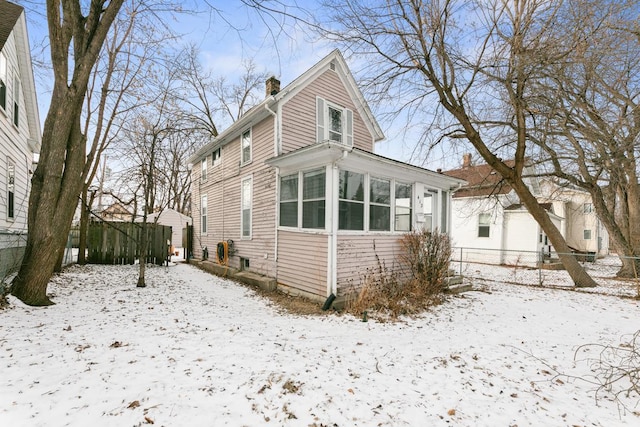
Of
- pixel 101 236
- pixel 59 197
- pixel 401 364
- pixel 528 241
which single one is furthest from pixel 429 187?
pixel 101 236

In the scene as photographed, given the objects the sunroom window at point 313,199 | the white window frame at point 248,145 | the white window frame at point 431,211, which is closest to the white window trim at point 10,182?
the white window frame at point 248,145

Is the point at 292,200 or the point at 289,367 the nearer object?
the point at 289,367

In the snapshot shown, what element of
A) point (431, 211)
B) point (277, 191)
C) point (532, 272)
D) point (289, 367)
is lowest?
point (532, 272)

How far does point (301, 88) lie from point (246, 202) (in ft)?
13.6

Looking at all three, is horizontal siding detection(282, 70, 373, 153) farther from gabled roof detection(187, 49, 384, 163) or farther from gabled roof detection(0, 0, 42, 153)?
gabled roof detection(0, 0, 42, 153)

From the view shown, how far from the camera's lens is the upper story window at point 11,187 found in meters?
9.23

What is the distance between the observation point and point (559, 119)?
1005cm

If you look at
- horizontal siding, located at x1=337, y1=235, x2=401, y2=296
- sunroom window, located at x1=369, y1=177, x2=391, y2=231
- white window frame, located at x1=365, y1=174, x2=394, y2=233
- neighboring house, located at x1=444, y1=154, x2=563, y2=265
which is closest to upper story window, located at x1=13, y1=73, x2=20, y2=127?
horizontal siding, located at x1=337, y1=235, x2=401, y2=296

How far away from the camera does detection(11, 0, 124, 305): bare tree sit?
17.7 ft

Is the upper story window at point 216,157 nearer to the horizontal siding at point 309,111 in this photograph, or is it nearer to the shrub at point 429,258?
the horizontal siding at point 309,111

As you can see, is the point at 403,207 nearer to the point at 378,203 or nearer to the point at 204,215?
the point at 378,203

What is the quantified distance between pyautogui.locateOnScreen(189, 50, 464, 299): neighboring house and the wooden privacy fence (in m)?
3.01

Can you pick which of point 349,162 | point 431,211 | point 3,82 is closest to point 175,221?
point 3,82

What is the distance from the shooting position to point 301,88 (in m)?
8.97
